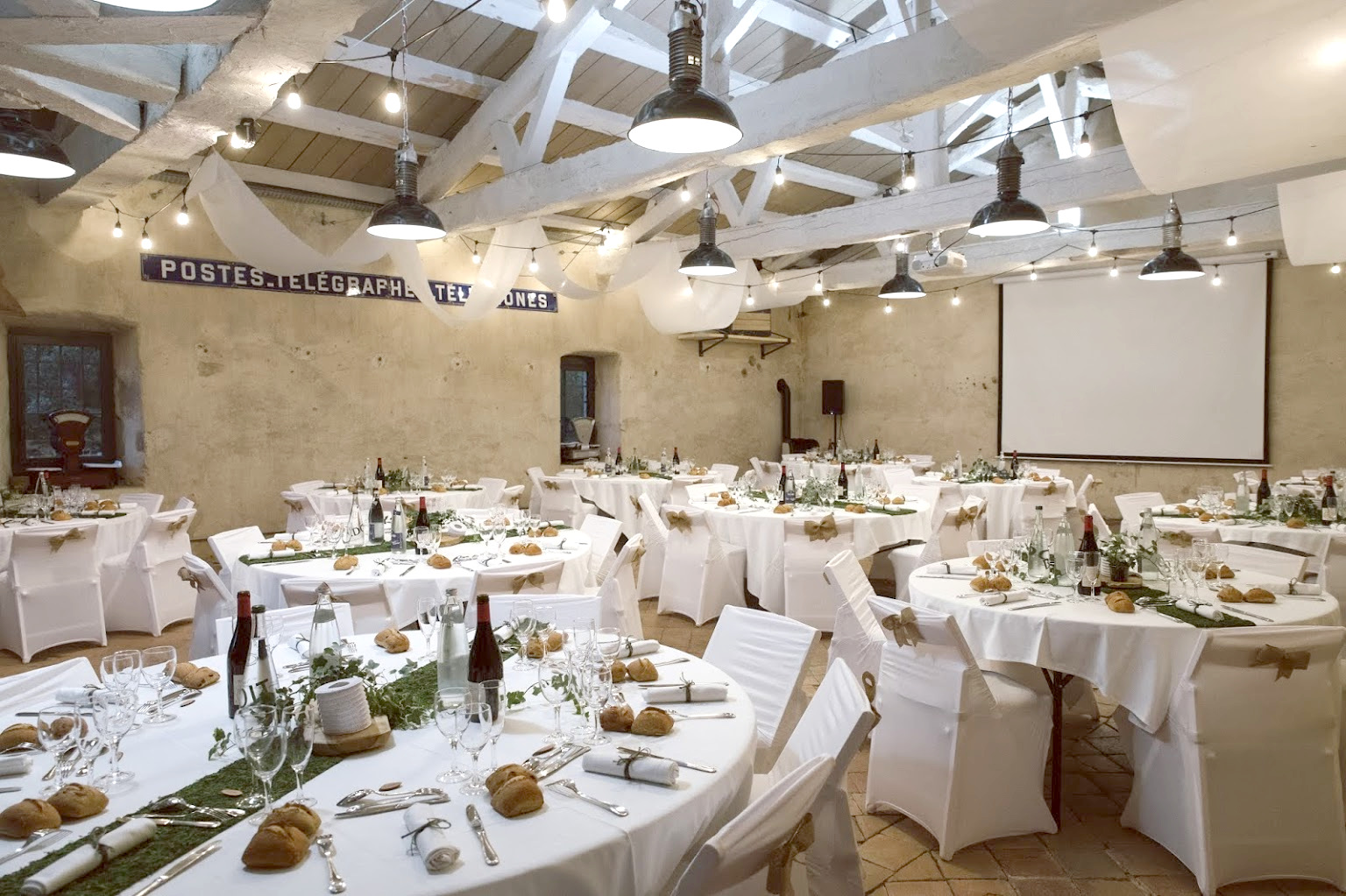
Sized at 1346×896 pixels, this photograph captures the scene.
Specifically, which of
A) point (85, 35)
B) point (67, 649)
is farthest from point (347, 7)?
point (67, 649)

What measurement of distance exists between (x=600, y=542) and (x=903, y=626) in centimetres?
266

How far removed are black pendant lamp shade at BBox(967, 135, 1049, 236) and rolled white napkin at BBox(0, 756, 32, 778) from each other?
4.61m

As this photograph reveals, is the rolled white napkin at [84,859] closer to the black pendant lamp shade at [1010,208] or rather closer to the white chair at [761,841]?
the white chair at [761,841]

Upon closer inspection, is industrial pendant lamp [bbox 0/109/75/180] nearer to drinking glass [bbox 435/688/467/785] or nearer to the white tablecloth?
drinking glass [bbox 435/688/467/785]

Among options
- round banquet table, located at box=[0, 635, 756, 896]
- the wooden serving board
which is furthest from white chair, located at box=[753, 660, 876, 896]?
the wooden serving board

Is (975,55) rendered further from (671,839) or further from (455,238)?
(455,238)

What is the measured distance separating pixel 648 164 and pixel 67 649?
17.5 ft

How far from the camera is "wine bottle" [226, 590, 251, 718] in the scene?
214 centimetres

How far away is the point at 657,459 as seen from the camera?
12.6 m

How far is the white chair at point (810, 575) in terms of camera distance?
5.60 meters

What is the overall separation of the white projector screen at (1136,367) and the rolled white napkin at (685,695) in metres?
10.8

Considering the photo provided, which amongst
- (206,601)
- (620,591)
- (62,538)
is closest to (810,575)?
(620,591)

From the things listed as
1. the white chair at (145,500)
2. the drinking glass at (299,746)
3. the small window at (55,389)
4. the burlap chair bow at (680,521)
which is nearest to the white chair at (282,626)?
the drinking glass at (299,746)

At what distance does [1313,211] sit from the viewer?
5023 millimetres
